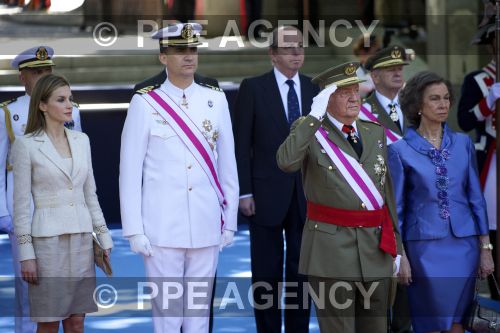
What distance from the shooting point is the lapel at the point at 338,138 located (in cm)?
508

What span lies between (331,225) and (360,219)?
4.9 inches

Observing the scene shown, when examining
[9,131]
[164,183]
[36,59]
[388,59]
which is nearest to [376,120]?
[388,59]

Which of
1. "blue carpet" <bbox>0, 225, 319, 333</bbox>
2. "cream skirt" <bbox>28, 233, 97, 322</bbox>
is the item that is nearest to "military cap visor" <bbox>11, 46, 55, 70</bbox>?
"cream skirt" <bbox>28, 233, 97, 322</bbox>

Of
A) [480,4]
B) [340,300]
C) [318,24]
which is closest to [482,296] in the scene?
[340,300]

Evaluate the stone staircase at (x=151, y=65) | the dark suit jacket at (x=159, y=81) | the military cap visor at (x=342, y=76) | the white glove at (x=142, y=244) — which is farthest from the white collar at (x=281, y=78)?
the stone staircase at (x=151, y=65)

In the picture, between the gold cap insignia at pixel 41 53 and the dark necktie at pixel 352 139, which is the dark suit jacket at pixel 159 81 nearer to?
the gold cap insignia at pixel 41 53

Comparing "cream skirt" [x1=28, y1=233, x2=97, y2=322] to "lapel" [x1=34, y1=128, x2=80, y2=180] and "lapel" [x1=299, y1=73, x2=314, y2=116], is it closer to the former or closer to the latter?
"lapel" [x1=34, y1=128, x2=80, y2=180]

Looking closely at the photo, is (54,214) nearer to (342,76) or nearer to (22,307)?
(22,307)

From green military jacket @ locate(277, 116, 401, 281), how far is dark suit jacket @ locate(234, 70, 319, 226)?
986mm

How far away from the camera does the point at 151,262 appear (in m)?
5.33

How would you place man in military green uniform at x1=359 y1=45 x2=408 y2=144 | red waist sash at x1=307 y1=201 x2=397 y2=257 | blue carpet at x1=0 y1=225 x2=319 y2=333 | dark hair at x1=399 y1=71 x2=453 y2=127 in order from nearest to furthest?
red waist sash at x1=307 y1=201 x2=397 y2=257 < dark hair at x1=399 y1=71 x2=453 y2=127 < man in military green uniform at x1=359 y1=45 x2=408 y2=144 < blue carpet at x1=0 y1=225 x2=319 y2=333

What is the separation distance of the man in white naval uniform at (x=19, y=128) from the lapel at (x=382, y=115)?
1570 millimetres

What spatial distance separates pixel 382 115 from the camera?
20.9ft

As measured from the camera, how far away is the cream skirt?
5.24m
